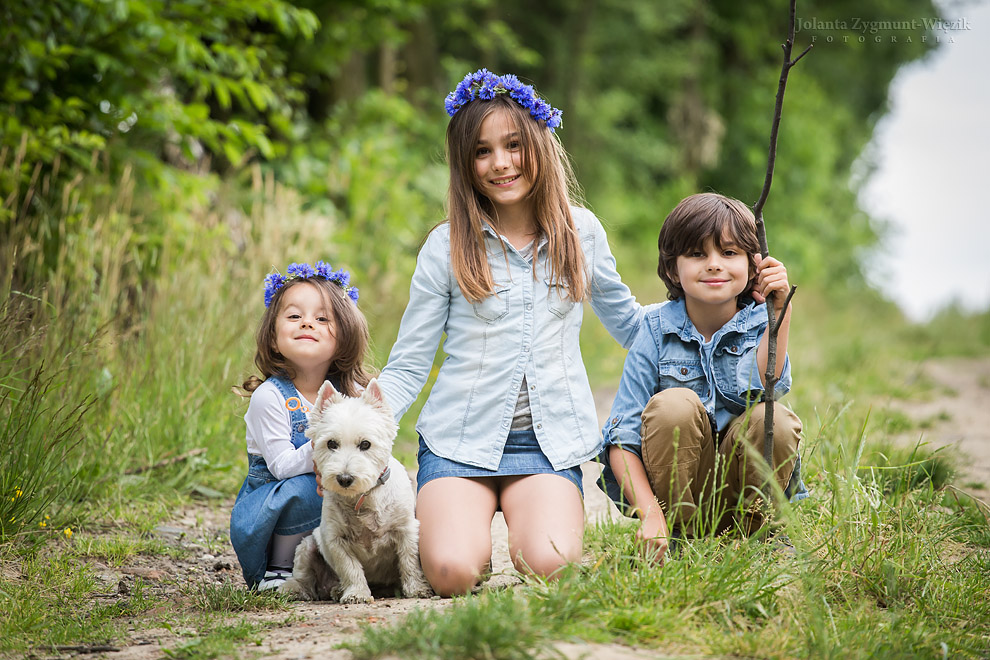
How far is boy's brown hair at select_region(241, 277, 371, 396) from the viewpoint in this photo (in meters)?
3.44

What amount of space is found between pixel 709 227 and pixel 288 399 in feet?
5.62

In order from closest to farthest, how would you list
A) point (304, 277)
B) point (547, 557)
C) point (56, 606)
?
point (56, 606) < point (547, 557) < point (304, 277)

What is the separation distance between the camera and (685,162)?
18672 mm

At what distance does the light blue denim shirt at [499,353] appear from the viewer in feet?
11.1

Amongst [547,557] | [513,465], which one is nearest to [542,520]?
[547,557]

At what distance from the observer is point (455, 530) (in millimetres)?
3166

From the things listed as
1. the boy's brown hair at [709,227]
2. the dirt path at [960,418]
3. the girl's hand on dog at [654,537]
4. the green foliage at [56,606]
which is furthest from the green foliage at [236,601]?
the dirt path at [960,418]

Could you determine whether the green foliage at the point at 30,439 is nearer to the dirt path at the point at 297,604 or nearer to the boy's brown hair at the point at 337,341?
the dirt path at the point at 297,604

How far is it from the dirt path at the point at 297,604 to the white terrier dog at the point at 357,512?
4.8 inches

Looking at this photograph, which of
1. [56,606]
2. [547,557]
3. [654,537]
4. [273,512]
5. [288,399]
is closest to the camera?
[654,537]

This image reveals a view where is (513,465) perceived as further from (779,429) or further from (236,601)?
(236,601)

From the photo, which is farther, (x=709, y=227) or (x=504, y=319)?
(x=504, y=319)

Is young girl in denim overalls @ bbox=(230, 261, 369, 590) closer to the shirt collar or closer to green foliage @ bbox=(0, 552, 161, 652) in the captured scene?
green foliage @ bbox=(0, 552, 161, 652)

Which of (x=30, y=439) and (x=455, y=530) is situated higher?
(x=30, y=439)
